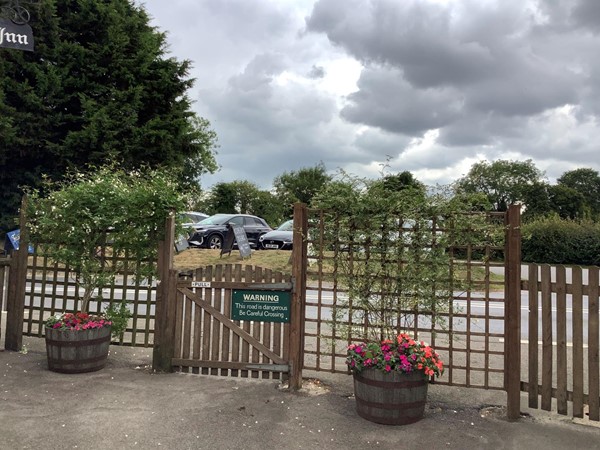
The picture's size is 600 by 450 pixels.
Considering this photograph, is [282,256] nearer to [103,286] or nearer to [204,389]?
[103,286]

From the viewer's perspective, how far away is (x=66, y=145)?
17156 mm

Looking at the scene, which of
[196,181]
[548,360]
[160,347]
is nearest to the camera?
[548,360]

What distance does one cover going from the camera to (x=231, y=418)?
168 inches

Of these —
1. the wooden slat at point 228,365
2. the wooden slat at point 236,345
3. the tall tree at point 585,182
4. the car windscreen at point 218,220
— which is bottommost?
the wooden slat at point 228,365

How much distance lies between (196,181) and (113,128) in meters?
25.6

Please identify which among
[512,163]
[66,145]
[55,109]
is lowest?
[66,145]

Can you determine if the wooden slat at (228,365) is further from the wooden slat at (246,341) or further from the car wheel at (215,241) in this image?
the car wheel at (215,241)

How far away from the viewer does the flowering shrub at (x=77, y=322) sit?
18.3 feet

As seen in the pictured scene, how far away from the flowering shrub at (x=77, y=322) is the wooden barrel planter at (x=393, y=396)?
11.0 ft

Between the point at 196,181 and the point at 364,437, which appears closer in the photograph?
the point at 364,437

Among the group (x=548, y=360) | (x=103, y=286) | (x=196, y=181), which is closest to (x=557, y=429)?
(x=548, y=360)

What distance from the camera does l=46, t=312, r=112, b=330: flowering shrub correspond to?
18.3 feet

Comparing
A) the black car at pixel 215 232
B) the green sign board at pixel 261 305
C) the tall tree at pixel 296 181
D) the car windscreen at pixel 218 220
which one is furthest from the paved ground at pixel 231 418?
the tall tree at pixel 296 181

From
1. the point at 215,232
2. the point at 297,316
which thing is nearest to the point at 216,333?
the point at 297,316
